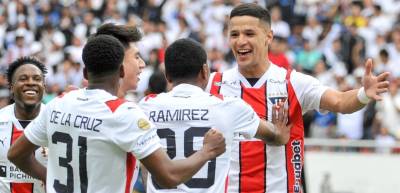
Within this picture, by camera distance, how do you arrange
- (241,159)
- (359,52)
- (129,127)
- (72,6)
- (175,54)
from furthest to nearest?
(72,6) < (359,52) < (241,159) < (175,54) < (129,127)

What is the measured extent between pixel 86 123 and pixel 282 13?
746 inches

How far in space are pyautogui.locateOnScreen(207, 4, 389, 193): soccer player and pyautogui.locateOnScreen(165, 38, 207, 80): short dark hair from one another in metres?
1.64

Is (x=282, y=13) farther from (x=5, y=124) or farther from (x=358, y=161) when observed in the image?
(x=5, y=124)

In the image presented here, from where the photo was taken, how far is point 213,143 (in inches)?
269

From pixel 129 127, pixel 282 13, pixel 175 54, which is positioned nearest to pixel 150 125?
pixel 129 127

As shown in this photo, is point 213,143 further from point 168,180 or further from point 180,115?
point 180,115

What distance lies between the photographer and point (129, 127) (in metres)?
6.68

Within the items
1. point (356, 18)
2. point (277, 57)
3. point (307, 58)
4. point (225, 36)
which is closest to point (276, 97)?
point (277, 57)

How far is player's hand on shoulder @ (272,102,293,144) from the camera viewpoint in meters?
8.27

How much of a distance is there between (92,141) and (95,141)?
0.02 meters

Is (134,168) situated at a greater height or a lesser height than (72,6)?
lesser

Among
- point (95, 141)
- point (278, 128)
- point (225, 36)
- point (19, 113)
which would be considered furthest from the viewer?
point (225, 36)

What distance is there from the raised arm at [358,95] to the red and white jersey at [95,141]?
2181 mm

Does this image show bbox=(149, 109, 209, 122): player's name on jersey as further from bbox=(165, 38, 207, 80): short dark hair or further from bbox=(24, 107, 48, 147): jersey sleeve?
bbox=(24, 107, 48, 147): jersey sleeve
